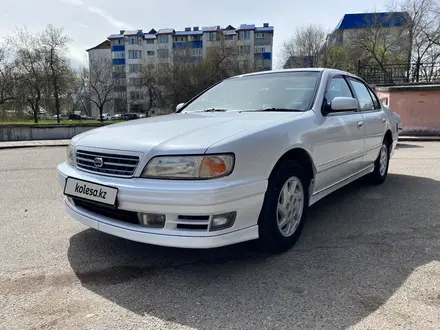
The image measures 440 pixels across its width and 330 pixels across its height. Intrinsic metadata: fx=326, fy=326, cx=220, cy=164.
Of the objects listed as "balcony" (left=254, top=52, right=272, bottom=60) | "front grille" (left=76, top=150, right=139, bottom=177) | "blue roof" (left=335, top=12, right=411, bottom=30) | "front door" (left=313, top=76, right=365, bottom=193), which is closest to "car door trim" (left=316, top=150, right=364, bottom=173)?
"front door" (left=313, top=76, right=365, bottom=193)

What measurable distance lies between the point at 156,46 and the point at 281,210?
6869 cm

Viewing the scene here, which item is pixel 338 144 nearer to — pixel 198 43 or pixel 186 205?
pixel 186 205

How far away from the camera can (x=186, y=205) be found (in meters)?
2.09

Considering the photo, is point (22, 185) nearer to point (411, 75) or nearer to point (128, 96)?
point (411, 75)

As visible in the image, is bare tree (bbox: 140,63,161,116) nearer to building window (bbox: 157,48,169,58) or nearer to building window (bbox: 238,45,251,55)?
building window (bbox: 238,45,251,55)

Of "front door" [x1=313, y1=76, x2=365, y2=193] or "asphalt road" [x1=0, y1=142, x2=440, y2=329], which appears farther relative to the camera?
"front door" [x1=313, y1=76, x2=365, y2=193]

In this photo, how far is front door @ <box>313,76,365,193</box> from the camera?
3.09 m

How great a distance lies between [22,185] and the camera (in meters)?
5.76

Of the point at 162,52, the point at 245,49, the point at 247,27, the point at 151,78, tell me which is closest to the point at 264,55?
the point at 247,27

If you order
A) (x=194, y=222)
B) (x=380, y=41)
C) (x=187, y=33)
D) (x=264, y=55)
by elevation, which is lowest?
(x=194, y=222)

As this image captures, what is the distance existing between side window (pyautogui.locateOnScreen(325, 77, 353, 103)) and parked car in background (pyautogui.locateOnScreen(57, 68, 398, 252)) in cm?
3

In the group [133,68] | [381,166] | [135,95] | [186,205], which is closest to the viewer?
[186,205]

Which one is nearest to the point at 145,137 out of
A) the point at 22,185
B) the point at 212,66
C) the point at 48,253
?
the point at 48,253

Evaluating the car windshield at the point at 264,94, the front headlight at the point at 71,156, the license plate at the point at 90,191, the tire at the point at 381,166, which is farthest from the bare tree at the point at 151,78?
the license plate at the point at 90,191
